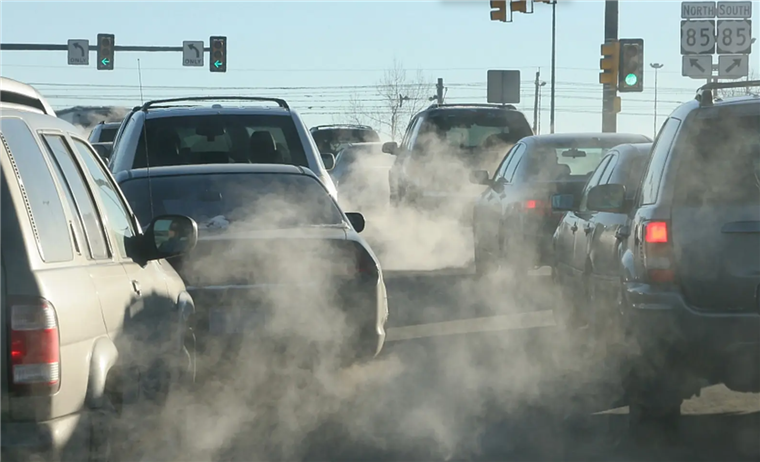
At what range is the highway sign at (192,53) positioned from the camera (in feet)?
138

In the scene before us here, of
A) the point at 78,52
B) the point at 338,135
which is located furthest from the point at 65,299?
the point at 78,52

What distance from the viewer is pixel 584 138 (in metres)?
14.5

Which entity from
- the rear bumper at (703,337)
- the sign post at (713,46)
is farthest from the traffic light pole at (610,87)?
the rear bumper at (703,337)

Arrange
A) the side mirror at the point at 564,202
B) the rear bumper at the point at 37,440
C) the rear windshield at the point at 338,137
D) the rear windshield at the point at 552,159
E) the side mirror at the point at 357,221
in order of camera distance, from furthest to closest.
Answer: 1. the rear windshield at the point at 338,137
2. the rear windshield at the point at 552,159
3. the side mirror at the point at 564,202
4. the side mirror at the point at 357,221
5. the rear bumper at the point at 37,440

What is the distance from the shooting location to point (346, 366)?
26.1 feet

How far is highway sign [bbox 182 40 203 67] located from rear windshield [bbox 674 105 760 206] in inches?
1427

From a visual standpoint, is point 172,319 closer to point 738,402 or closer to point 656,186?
point 656,186

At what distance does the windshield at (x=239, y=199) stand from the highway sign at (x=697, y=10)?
567 inches

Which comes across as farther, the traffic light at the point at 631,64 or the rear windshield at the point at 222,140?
the traffic light at the point at 631,64

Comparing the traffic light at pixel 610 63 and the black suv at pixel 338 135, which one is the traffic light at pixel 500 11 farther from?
the black suv at pixel 338 135

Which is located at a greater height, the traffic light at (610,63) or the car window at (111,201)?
the traffic light at (610,63)

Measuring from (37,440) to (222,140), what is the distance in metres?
8.49

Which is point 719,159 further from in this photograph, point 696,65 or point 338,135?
point 338,135

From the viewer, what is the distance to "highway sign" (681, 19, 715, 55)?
21.4 metres
